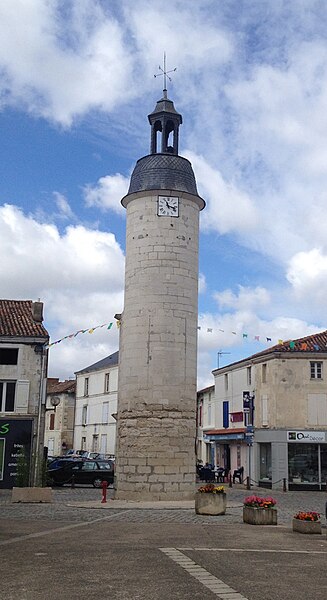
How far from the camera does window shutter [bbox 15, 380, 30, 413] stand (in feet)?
90.3

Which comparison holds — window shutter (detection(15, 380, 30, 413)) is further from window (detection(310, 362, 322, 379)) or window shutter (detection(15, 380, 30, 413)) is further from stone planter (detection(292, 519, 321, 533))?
stone planter (detection(292, 519, 321, 533))

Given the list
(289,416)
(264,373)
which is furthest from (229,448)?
(289,416)

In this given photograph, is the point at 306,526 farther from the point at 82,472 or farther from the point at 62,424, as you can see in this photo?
the point at 62,424

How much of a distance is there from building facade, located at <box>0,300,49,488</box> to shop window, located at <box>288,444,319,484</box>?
1155cm

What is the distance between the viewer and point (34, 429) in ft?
90.5

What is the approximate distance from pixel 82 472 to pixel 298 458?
9.91 m

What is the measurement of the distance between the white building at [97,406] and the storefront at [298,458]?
63.7ft

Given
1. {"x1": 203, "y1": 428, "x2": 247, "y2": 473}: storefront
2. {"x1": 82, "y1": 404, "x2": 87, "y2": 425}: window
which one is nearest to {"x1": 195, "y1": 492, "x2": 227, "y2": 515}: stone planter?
{"x1": 203, "y1": 428, "x2": 247, "y2": 473}: storefront

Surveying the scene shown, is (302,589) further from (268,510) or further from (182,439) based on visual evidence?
(182,439)

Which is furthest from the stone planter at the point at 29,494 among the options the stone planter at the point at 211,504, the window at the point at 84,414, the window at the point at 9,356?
the window at the point at 84,414

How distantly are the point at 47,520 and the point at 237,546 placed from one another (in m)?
5.73

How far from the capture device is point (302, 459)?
31312mm

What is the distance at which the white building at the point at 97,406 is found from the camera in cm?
5019

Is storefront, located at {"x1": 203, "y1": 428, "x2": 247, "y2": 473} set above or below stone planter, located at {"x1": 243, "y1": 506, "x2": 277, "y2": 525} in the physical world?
above
